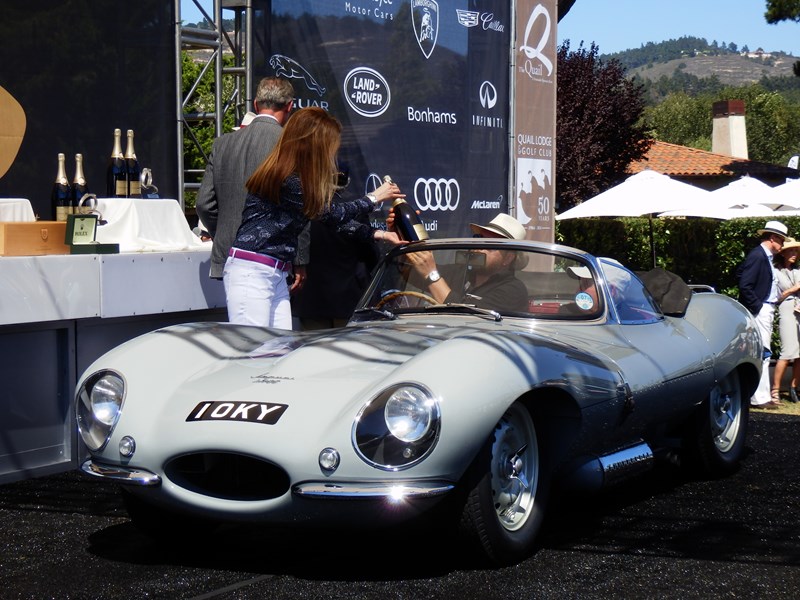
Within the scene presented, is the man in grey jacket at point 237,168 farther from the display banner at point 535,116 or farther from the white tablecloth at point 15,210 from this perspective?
the display banner at point 535,116

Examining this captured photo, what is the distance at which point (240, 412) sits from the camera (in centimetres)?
407

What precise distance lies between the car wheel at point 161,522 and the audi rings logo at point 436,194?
5.79 meters

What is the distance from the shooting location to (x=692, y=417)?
5.96m

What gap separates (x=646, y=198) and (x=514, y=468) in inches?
385

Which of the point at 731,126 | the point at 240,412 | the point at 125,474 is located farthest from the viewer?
the point at 731,126

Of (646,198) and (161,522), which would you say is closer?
(161,522)

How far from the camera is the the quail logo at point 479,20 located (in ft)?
35.9

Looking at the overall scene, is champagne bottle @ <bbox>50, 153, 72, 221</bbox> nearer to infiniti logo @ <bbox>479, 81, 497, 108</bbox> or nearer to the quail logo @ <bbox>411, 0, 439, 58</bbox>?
the quail logo @ <bbox>411, 0, 439, 58</bbox>

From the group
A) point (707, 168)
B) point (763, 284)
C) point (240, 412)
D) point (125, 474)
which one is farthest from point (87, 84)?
point (707, 168)

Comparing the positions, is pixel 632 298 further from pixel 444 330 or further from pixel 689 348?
pixel 444 330

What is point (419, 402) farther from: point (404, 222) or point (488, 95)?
point (488, 95)

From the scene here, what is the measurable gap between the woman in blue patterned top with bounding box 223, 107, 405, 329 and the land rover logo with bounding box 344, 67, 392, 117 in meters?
3.33

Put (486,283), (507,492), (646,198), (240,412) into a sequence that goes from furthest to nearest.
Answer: (646,198), (486,283), (507,492), (240,412)

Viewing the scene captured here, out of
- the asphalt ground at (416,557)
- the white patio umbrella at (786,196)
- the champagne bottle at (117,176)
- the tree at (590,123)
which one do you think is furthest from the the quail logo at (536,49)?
the tree at (590,123)
